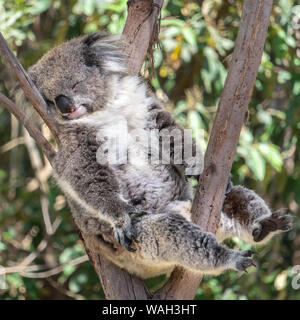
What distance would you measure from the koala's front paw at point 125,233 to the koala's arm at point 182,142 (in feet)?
1.55

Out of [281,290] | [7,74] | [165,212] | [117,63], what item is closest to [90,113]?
[117,63]

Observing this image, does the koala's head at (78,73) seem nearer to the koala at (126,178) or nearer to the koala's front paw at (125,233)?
the koala at (126,178)

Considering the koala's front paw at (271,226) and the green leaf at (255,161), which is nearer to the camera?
the koala's front paw at (271,226)

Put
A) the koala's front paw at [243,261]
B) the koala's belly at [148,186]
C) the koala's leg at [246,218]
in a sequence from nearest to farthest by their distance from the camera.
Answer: the koala's front paw at [243,261], the koala's leg at [246,218], the koala's belly at [148,186]

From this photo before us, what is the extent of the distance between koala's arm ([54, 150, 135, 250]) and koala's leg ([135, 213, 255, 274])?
10 centimetres

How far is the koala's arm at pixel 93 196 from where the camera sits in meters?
2.58

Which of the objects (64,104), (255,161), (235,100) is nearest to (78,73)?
(64,104)

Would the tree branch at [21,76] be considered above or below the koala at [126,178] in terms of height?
above

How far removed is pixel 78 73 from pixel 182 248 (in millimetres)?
1088

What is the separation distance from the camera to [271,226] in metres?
2.63

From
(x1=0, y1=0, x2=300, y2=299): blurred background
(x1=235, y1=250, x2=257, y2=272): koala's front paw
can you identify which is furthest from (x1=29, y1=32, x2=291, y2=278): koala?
(x1=0, y1=0, x2=300, y2=299): blurred background

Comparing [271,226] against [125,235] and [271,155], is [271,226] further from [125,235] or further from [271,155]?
[271,155]

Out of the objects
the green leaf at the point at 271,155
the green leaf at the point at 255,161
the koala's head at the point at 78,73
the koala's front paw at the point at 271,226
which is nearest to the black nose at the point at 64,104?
the koala's head at the point at 78,73

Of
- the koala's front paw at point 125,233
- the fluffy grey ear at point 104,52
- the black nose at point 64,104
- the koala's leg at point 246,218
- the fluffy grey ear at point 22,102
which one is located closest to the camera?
the koala's front paw at point 125,233
